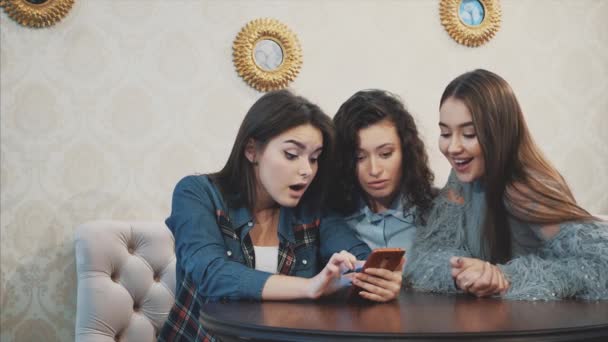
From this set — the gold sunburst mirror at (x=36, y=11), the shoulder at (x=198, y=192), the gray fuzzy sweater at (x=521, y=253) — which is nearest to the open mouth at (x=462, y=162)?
the gray fuzzy sweater at (x=521, y=253)

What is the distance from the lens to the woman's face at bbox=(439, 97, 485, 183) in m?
1.73

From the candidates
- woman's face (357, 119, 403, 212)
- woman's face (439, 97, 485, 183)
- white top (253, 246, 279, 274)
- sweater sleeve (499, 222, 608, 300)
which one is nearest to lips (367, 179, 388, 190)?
woman's face (357, 119, 403, 212)

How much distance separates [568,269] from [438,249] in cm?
38

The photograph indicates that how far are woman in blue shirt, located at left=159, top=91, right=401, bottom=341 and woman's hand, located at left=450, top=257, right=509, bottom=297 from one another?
0.54ft

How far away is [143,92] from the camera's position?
2.55 meters

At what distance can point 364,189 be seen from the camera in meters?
1.99

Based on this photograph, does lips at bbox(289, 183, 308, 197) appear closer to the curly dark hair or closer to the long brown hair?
the curly dark hair

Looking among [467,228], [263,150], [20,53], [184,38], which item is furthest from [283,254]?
[20,53]

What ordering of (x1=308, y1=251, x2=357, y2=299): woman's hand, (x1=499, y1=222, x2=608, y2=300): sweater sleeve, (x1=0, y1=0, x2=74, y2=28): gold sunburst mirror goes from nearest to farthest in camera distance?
1. (x1=308, y1=251, x2=357, y2=299): woman's hand
2. (x1=499, y1=222, x2=608, y2=300): sweater sleeve
3. (x1=0, y1=0, x2=74, y2=28): gold sunburst mirror

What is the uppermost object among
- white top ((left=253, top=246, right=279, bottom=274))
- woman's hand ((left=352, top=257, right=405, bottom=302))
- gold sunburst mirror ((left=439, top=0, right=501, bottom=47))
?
gold sunburst mirror ((left=439, top=0, right=501, bottom=47))

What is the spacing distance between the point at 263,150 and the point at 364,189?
15.9 inches

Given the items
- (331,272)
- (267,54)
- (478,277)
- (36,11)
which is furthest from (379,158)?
(36,11)

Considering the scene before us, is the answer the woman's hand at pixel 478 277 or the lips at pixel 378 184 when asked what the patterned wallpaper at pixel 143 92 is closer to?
the lips at pixel 378 184

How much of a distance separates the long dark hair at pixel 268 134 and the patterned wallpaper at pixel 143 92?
80cm
